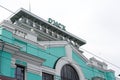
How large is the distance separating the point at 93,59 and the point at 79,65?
2911 millimetres

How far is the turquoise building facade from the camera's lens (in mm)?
19219

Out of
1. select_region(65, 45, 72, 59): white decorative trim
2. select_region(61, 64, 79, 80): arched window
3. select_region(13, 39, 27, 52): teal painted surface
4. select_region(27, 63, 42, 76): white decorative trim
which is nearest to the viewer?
select_region(13, 39, 27, 52): teal painted surface

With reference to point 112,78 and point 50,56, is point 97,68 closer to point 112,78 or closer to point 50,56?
point 112,78

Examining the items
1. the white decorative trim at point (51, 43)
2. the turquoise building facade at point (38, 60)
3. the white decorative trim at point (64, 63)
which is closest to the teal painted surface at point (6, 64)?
the turquoise building facade at point (38, 60)

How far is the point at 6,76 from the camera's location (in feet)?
59.6

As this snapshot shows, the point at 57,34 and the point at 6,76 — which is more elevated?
the point at 57,34

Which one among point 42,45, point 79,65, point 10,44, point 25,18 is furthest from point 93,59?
point 25,18

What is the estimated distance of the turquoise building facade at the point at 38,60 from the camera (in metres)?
19.2

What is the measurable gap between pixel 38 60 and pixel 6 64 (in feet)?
11.1

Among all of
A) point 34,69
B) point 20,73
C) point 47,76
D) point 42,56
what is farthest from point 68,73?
point 20,73

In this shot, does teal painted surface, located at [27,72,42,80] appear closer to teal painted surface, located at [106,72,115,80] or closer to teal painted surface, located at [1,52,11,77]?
teal painted surface, located at [1,52,11,77]

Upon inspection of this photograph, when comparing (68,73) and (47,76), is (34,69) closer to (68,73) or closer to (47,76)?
(47,76)

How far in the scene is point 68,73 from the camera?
2475 centimetres

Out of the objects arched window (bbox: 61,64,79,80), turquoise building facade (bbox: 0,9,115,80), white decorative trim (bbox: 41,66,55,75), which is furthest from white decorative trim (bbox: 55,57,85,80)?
white decorative trim (bbox: 41,66,55,75)
